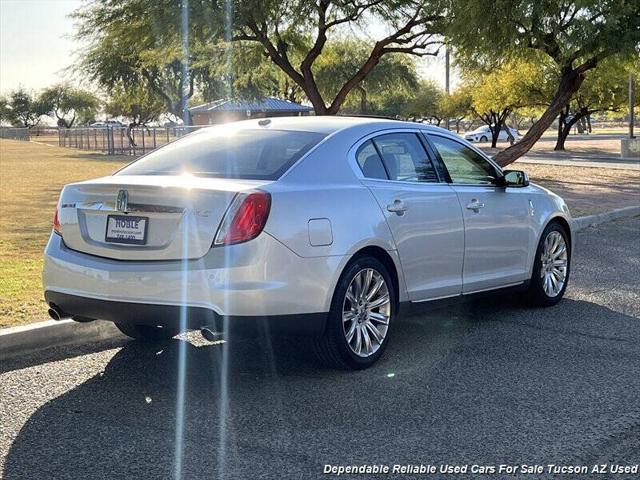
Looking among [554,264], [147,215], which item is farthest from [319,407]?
[554,264]

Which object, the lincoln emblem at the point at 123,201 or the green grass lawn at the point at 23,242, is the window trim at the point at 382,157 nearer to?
the lincoln emblem at the point at 123,201

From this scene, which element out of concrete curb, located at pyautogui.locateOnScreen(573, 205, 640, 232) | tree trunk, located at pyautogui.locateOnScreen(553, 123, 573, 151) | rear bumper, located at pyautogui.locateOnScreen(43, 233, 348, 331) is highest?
tree trunk, located at pyautogui.locateOnScreen(553, 123, 573, 151)

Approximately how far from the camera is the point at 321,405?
495 centimetres

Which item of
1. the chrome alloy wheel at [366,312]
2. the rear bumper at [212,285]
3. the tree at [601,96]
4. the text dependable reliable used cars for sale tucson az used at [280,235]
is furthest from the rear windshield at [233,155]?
the tree at [601,96]

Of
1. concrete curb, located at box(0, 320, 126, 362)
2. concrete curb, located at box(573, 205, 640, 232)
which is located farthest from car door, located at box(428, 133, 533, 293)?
concrete curb, located at box(573, 205, 640, 232)

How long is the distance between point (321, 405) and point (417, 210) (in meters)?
1.76

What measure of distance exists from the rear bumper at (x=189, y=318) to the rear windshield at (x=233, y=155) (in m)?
0.91

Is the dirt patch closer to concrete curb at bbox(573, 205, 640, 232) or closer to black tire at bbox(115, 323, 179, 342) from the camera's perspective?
concrete curb at bbox(573, 205, 640, 232)

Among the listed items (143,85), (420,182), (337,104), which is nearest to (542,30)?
(337,104)

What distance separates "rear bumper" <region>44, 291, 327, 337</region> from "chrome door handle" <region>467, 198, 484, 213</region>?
192 cm

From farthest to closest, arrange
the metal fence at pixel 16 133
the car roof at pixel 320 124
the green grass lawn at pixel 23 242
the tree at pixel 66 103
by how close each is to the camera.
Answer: the tree at pixel 66 103 → the metal fence at pixel 16 133 → the green grass lawn at pixel 23 242 → the car roof at pixel 320 124

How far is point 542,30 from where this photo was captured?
61.4 ft

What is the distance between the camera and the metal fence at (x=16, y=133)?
290 feet

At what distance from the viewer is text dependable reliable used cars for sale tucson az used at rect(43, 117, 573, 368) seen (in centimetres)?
499
